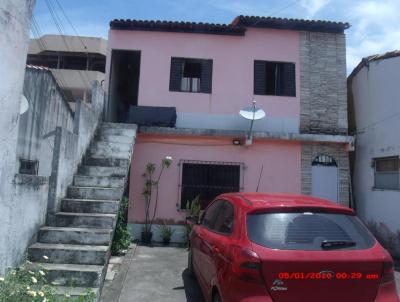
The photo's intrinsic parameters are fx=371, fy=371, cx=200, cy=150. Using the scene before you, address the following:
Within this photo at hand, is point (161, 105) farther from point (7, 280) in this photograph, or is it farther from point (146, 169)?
point (7, 280)

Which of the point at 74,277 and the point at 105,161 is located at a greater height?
the point at 105,161

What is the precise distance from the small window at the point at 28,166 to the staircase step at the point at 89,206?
1.12m

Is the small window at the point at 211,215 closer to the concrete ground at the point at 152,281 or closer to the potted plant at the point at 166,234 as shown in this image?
the concrete ground at the point at 152,281

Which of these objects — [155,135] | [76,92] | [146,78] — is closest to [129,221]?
[155,135]

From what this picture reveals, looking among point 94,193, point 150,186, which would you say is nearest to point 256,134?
point 150,186

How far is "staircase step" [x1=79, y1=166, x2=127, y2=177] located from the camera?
759 centimetres

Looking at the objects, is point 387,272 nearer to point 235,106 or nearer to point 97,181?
point 97,181

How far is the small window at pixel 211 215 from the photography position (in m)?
4.98

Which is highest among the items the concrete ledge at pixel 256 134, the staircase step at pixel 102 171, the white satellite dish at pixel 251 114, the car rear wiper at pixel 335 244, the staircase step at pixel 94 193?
the white satellite dish at pixel 251 114

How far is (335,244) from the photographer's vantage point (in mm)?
3391

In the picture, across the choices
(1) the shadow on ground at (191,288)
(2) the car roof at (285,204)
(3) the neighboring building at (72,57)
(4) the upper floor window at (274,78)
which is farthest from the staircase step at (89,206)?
(3) the neighboring building at (72,57)

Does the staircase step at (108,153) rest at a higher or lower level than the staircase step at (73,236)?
higher

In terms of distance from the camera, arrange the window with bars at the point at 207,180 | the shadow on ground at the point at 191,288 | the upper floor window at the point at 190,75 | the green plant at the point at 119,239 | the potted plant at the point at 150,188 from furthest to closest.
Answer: the upper floor window at the point at 190,75
the window with bars at the point at 207,180
the potted plant at the point at 150,188
the green plant at the point at 119,239
the shadow on ground at the point at 191,288

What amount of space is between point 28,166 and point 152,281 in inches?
126
